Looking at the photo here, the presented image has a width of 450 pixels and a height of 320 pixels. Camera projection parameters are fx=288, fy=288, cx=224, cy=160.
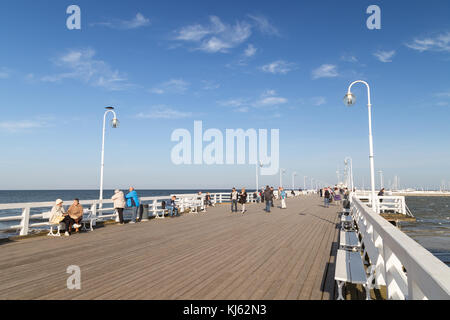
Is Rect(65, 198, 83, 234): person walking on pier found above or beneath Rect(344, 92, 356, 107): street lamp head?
beneath

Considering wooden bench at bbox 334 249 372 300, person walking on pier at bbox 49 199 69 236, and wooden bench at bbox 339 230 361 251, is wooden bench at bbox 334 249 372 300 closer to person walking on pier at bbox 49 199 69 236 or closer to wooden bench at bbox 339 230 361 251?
wooden bench at bbox 339 230 361 251

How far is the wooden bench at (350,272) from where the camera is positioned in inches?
154

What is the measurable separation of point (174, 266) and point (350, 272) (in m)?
3.40

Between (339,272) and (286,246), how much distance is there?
13.1 feet

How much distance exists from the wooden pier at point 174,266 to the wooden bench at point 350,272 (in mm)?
411

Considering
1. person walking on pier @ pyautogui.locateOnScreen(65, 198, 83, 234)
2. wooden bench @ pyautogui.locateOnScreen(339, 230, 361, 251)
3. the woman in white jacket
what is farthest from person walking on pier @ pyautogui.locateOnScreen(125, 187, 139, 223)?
wooden bench @ pyautogui.locateOnScreen(339, 230, 361, 251)

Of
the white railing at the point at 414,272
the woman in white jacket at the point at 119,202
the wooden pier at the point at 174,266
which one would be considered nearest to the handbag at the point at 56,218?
the wooden pier at the point at 174,266

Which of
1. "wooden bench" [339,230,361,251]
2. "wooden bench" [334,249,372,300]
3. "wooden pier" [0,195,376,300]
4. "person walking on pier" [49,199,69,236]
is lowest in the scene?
"wooden pier" [0,195,376,300]

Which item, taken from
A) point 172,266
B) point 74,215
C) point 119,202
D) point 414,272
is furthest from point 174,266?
point 119,202

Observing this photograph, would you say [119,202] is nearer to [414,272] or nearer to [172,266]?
[172,266]

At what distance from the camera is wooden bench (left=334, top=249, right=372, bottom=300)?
3.92 m

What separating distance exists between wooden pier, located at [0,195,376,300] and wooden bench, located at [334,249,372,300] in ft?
1.35

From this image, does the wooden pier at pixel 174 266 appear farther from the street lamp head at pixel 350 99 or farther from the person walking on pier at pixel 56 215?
the street lamp head at pixel 350 99
